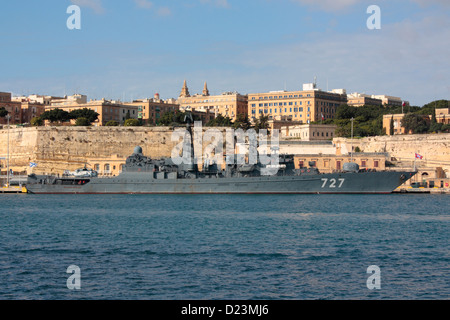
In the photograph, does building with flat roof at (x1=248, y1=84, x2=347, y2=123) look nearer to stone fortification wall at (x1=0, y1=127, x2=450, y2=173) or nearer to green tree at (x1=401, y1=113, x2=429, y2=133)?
green tree at (x1=401, y1=113, x2=429, y2=133)

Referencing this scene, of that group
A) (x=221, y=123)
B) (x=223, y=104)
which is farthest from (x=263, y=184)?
(x=223, y=104)

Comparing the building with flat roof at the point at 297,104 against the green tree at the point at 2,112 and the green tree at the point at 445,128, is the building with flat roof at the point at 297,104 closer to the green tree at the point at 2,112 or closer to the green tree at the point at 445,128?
the green tree at the point at 445,128

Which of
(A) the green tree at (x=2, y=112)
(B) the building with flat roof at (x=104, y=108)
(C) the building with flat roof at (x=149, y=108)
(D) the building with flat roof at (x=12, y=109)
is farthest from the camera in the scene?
(C) the building with flat roof at (x=149, y=108)

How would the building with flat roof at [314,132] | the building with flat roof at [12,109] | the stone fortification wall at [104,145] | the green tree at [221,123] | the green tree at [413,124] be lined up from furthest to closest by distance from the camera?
1. the building with flat roof at [12,109]
2. the green tree at [221,123]
3. the building with flat roof at [314,132]
4. the green tree at [413,124]
5. the stone fortification wall at [104,145]

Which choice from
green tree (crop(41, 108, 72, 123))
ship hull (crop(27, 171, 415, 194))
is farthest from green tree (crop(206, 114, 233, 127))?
ship hull (crop(27, 171, 415, 194))

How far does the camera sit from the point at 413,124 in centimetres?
6838

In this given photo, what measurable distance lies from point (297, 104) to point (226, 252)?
247ft

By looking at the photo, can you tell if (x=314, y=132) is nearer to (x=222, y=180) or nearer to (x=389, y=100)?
(x=222, y=180)

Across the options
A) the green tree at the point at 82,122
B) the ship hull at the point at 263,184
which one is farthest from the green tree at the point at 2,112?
the ship hull at the point at 263,184

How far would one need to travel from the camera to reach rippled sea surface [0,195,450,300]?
12.8 m

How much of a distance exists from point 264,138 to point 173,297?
5754cm

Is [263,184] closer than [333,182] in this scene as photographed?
No

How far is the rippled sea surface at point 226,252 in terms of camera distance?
12781 millimetres

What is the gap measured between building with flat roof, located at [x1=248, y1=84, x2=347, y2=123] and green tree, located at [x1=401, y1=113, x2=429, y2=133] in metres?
21.1
